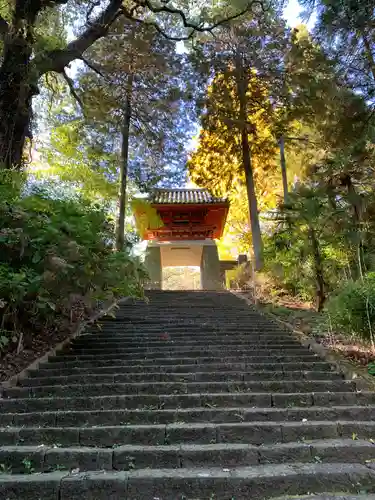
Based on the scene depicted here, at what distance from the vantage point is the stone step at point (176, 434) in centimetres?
361

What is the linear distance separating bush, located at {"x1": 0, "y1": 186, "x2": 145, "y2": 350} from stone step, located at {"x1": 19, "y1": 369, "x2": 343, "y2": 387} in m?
0.76

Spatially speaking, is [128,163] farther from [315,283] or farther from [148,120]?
[315,283]

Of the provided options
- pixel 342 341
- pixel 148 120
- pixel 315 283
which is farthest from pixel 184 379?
pixel 148 120

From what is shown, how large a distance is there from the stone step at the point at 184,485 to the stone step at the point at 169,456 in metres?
0.20

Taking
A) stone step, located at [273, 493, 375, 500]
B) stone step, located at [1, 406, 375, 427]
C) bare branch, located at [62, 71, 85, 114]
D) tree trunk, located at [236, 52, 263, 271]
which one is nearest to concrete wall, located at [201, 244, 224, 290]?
tree trunk, located at [236, 52, 263, 271]

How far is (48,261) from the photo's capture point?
500 centimetres

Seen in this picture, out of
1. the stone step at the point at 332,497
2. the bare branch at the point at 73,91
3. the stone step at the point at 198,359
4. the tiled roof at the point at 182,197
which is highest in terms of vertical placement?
the bare branch at the point at 73,91

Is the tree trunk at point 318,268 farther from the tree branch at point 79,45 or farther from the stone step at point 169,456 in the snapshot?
the tree branch at point 79,45

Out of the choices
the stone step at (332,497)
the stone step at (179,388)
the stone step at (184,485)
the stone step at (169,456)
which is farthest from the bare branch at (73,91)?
the stone step at (332,497)

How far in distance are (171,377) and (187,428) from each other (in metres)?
1.31

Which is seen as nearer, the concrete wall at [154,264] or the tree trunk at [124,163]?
the tree trunk at [124,163]

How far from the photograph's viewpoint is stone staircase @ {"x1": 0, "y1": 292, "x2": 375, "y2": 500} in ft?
9.75

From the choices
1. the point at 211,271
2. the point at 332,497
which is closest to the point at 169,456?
the point at 332,497

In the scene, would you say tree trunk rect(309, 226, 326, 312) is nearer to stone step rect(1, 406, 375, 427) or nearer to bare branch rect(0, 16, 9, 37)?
stone step rect(1, 406, 375, 427)
